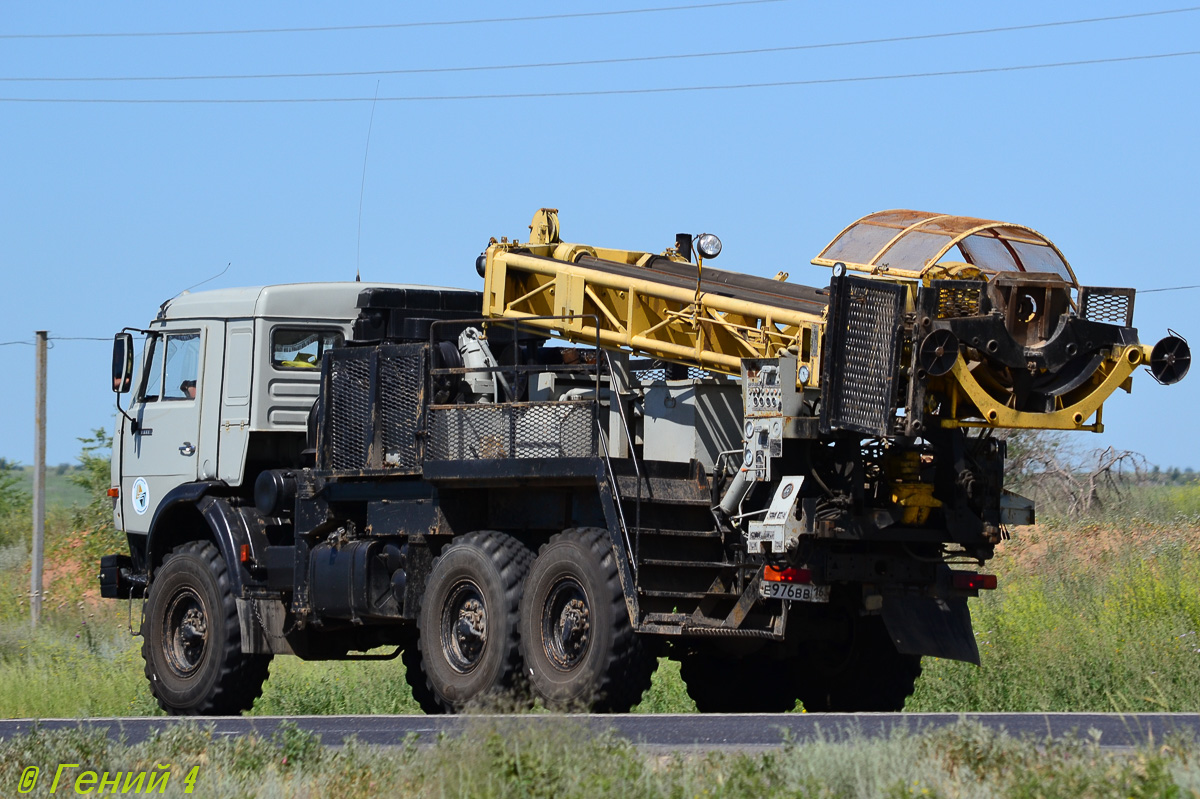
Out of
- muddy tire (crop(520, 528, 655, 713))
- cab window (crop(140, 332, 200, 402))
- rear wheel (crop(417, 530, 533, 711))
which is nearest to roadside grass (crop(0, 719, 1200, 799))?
muddy tire (crop(520, 528, 655, 713))

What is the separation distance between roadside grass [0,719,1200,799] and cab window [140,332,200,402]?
6254 millimetres

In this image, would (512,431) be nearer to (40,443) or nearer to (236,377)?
(236,377)

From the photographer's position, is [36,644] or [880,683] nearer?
[880,683]

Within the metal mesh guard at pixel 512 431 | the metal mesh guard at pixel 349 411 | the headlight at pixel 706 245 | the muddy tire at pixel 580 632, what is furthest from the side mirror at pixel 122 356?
the headlight at pixel 706 245

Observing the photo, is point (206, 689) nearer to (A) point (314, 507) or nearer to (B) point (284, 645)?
(B) point (284, 645)

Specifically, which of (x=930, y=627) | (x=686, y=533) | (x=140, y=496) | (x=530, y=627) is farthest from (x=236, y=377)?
(x=930, y=627)

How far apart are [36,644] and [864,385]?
15067mm

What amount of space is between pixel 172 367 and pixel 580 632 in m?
5.55

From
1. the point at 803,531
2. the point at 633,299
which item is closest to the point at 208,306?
the point at 633,299

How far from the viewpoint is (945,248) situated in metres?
10.9

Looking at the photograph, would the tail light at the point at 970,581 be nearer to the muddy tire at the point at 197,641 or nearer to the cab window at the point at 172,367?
the muddy tire at the point at 197,641

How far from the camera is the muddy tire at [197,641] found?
47.5ft

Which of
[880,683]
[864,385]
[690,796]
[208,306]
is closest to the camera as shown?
[690,796]

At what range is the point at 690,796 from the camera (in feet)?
25.0
